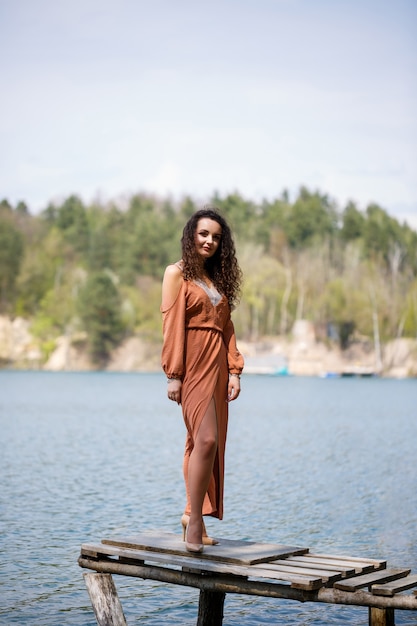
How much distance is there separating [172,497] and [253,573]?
1049 centimetres

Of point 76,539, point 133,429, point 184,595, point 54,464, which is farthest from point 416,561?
point 133,429

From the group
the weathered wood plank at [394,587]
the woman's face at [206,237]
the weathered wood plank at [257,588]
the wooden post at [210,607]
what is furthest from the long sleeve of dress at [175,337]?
the weathered wood plank at [394,587]

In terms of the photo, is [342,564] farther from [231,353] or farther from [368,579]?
[231,353]

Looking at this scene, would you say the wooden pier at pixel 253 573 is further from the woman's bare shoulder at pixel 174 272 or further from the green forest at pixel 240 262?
the green forest at pixel 240 262

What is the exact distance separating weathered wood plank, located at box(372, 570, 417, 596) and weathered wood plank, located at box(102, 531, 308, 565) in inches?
29.9

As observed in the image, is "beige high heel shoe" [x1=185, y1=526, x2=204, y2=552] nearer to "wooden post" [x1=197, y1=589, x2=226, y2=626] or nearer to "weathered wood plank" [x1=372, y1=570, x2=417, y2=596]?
"wooden post" [x1=197, y1=589, x2=226, y2=626]

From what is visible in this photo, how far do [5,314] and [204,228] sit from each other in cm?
10239

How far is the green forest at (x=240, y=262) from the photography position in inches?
3932

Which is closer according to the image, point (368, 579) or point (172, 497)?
point (368, 579)

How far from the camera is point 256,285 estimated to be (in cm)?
9975

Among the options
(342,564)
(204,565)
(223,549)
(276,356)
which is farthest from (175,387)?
(276,356)

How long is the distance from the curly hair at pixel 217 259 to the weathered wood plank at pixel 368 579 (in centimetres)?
216

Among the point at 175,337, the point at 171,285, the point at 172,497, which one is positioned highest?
the point at 171,285

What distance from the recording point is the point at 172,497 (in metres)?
16.6
